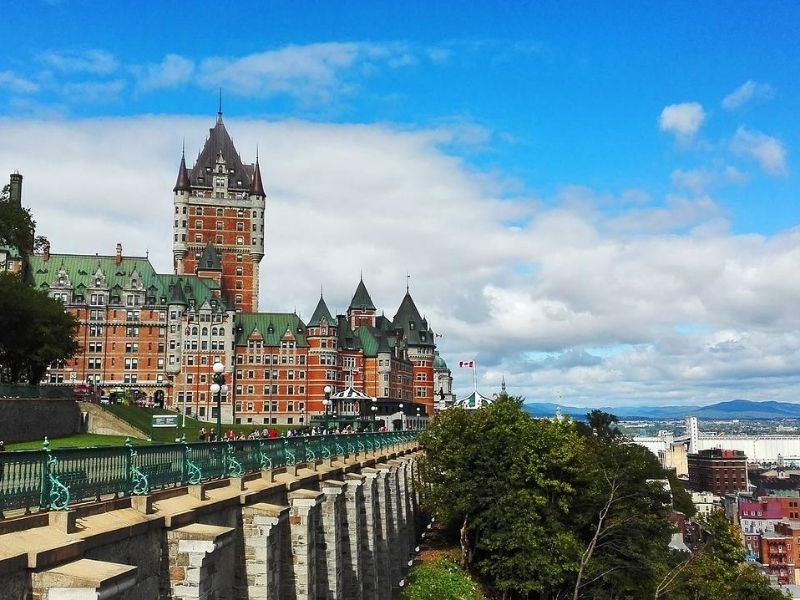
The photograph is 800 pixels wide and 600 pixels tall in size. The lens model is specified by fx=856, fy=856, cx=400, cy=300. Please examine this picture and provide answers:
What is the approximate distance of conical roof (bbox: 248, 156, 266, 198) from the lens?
14650 cm

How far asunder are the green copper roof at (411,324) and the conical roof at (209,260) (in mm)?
36493

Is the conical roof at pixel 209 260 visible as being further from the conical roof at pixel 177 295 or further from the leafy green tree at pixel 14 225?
the leafy green tree at pixel 14 225

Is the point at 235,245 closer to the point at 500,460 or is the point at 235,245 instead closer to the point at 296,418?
the point at 296,418

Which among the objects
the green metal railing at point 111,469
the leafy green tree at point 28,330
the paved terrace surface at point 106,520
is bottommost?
the paved terrace surface at point 106,520

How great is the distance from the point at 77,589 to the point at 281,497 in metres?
12.8

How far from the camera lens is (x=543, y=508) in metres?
46.1

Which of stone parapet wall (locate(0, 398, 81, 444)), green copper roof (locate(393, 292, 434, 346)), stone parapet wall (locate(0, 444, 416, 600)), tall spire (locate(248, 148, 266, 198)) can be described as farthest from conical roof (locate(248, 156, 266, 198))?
stone parapet wall (locate(0, 444, 416, 600))

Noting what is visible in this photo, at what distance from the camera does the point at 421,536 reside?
58.7 m

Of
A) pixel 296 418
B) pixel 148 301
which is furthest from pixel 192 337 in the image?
pixel 296 418

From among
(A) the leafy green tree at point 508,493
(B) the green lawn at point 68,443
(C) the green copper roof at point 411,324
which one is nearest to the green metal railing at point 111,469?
(B) the green lawn at point 68,443

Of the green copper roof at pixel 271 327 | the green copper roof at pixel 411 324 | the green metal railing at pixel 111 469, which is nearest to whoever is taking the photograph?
the green metal railing at pixel 111 469

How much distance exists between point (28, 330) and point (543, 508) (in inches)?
1659

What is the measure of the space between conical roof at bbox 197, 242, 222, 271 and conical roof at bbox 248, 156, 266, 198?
12934 millimetres

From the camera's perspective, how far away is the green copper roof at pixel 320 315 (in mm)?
136125
